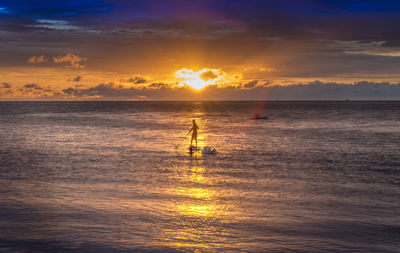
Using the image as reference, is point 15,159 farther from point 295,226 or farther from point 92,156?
point 295,226

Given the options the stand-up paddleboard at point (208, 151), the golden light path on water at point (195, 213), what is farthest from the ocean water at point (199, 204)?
the stand-up paddleboard at point (208, 151)

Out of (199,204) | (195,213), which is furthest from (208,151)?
(195,213)

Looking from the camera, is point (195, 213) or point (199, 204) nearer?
point (195, 213)

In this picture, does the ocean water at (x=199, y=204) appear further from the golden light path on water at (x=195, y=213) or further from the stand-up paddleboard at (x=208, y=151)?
the stand-up paddleboard at (x=208, y=151)

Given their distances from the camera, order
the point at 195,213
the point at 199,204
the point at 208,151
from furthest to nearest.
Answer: the point at 208,151
the point at 199,204
the point at 195,213

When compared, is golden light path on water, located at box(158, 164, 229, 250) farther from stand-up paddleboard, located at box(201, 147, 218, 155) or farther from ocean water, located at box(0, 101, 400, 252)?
stand-up paddleboard, located at box(201, 147, 218, 155)

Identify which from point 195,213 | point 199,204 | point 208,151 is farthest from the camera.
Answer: point 208,151

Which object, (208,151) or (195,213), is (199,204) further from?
(208,151)

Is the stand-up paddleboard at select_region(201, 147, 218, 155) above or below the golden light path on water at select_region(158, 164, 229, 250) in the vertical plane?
above

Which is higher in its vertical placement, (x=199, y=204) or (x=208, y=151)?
(x=208, y=151)

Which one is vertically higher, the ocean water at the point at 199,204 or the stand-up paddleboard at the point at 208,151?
the stand-up paddleboard at the point at 208,151

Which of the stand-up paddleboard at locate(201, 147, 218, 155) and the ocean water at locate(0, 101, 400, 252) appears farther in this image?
the stand-up paddleboard at locate(201, 147, 218, 155)

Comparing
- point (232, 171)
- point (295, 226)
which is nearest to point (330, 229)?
point (295, 226)

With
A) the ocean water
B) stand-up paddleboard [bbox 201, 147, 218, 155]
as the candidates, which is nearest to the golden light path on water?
the ocean water
